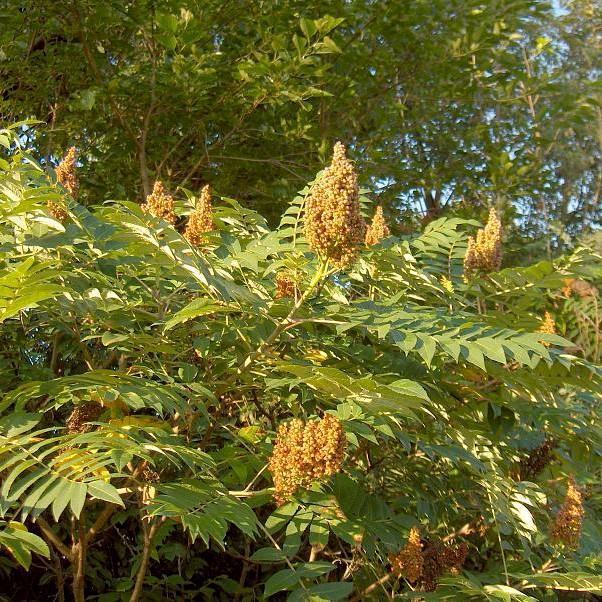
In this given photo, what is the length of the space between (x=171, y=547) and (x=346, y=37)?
13.0 feet

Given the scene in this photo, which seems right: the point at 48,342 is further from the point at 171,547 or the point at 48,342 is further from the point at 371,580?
the point at 371,580

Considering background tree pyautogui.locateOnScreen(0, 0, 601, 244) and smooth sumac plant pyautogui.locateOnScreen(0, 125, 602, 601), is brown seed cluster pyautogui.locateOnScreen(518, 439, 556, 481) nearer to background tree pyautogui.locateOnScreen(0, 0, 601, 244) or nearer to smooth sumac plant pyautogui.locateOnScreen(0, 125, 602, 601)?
smooth sumac plant pyautogui.locateOnScreen(0, 125, 602, 601)

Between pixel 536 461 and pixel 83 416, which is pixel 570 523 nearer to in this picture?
pixel 536 461

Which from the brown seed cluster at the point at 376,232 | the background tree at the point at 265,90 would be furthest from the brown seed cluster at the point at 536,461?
the background tree at the point at 265,90

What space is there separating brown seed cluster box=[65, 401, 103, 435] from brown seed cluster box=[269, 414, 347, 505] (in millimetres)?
635

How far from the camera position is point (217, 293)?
2238 mm

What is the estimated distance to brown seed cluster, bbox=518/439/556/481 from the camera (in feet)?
11.0

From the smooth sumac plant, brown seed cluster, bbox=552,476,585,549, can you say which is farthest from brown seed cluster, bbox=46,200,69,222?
brown seed cluster, bbox=552,476,585,549

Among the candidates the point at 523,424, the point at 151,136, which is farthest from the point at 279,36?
the point at 523,424

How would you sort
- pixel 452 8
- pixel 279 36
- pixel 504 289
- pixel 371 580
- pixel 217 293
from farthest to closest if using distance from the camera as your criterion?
pixel 452 8 < pixel 279 36 < pixel 371 580 < pixel 504 289 < pixel 217 293

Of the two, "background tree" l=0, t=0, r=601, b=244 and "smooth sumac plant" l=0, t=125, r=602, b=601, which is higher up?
"background tree" l=0, t=0, r=601, b=244

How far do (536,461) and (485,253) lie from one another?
93cm

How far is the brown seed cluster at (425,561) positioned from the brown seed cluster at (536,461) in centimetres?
46

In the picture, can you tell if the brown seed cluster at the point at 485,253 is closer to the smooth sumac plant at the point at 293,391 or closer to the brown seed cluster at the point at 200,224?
the smooth sumac plant at the point at 293,391
